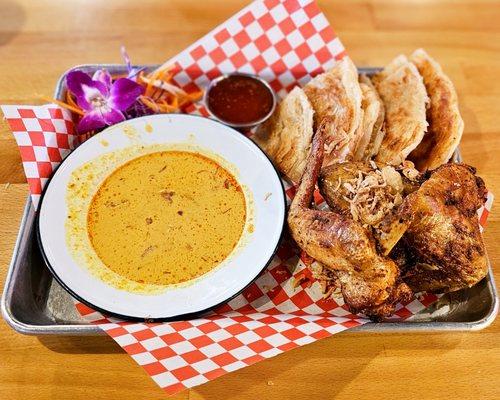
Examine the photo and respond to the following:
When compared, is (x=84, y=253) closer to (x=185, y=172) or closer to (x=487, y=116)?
(x=185, y=172)

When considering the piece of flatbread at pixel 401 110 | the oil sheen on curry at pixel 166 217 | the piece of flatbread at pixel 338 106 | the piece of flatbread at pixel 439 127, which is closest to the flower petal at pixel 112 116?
the oil sheen on curry at pixel 166 217

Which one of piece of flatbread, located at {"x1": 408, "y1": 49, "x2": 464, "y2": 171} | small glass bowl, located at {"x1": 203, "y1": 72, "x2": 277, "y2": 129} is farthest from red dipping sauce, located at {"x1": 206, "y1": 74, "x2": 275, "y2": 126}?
piece of flatbread, located at {"x1": 408, "y1": 49, "x2": 464, "y2": 171}

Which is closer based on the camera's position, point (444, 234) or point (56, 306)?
point (444, 234)

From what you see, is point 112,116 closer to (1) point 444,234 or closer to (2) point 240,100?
(2) point 240,100

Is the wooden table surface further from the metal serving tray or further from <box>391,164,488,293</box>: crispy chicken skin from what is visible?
<box>391,164,488,293</box>: crispy chicken skin

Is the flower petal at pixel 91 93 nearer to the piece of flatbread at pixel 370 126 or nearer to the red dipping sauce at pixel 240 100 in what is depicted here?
the red dipping sauce at pixel 240 100

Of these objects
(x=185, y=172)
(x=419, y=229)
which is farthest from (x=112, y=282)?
(x=419, y=229)

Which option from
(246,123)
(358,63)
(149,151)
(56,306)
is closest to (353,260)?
(246,123)
